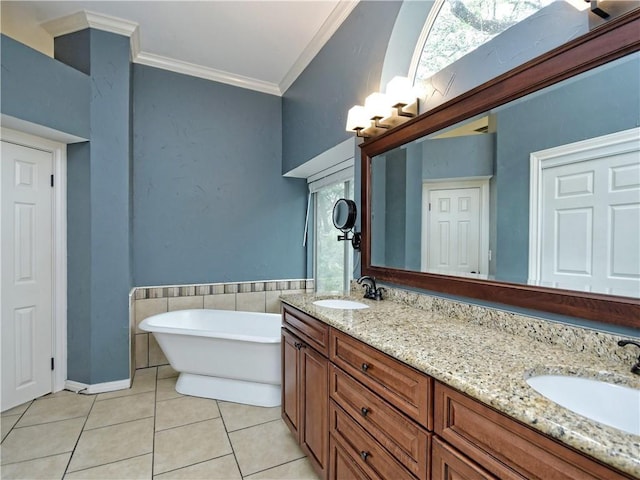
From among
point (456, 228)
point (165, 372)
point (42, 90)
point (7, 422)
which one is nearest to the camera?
point (456, 228)

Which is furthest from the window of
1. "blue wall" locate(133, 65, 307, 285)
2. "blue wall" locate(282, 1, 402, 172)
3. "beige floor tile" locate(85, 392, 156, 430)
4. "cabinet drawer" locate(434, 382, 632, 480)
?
"cabinet drawer" locate(434, 382, 632, 480)

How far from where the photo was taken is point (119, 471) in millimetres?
1690

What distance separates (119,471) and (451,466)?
1.76m

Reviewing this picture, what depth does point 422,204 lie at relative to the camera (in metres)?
1.80

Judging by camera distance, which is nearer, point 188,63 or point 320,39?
point 320,39

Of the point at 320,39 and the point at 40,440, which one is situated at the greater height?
the point at 320,39

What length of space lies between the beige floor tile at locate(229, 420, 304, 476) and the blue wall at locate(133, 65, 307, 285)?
1721 millimetres

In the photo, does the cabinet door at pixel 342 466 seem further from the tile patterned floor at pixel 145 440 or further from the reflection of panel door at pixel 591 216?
the reflection of panel door at pixel 591 216

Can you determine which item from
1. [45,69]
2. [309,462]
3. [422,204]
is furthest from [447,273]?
[45,69]

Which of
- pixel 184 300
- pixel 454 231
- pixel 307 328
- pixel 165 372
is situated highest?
pixel 454 231

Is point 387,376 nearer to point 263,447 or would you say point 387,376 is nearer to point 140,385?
point 263,447

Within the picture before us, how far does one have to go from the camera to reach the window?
3.22 metres

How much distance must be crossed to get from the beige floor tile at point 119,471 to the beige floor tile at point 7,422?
2.51 feet

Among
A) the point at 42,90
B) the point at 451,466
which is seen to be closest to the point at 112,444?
the point at 451,466
